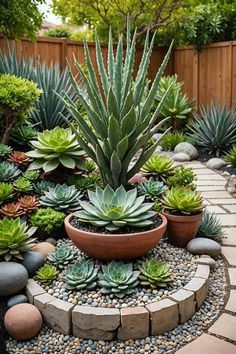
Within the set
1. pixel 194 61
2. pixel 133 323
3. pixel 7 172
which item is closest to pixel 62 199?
pixel 7 172

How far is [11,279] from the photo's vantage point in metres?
2.46

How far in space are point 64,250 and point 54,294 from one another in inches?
14.2

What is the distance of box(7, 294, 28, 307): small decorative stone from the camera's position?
247 cm

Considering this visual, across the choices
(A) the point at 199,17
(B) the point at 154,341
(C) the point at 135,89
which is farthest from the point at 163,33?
(B) the point at 154,341

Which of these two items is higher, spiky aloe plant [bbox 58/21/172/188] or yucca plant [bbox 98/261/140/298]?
spiky aloe plant [bbox 58/21/172/188]

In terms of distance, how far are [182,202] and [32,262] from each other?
1103 mm

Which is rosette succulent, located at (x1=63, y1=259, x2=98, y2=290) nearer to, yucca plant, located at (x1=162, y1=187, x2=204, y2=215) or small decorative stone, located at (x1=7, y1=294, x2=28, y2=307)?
small decorative stone, located at (x1=7, y1=294, x2=28, y2=307)

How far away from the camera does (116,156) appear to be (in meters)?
2.90

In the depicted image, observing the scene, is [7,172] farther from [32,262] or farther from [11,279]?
[11,279]

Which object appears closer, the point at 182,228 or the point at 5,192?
the point at 182,228

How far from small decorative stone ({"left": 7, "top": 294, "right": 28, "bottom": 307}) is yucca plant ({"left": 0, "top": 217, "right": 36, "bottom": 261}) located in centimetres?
23

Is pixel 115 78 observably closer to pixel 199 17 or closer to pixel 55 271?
pixel 55 271

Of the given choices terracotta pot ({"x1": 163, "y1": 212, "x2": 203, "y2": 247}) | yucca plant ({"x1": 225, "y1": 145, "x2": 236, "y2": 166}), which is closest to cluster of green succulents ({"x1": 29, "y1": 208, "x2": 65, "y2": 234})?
terracotta pot ({"x1": 163, "y1": 212, "x2": 203, "y2": 247})

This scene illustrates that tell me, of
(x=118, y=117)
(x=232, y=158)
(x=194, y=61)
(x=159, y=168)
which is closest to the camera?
(x=118, y=117)
